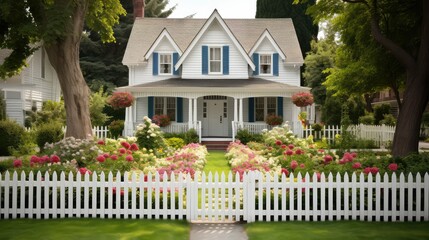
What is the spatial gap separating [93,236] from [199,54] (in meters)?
23.0

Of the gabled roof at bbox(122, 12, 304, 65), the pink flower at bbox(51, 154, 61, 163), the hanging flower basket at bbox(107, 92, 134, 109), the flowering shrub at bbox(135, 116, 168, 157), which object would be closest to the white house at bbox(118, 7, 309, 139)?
the gabled roof at bbox(122, 12, 304, 65)

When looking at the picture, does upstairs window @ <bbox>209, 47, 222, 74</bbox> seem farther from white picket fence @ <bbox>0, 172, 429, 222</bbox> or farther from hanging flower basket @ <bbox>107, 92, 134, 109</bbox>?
white picket fence @ <bbox>0, 172, 429, 222</bbox>

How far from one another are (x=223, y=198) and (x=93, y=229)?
239 cm

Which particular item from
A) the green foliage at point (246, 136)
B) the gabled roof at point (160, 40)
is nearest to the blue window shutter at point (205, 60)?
the gabled roof at point (160, 40)

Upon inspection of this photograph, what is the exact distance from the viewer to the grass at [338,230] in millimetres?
7481

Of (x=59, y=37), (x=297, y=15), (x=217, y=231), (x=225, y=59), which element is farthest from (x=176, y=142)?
(x=297, y=15)

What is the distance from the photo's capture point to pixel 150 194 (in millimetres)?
8648

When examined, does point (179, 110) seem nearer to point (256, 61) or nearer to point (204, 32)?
point (204, 32)

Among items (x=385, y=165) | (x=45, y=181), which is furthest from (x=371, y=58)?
(x=45, y=181)

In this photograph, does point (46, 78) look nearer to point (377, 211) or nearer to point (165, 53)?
point (165, 53)

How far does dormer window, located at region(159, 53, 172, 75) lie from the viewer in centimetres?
3059

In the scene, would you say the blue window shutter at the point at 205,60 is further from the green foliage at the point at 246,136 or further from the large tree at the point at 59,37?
the large tree at the point at 59,37

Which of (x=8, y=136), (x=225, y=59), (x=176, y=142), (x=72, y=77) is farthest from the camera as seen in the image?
(x=225, y=59)

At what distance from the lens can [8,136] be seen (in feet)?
72.1
